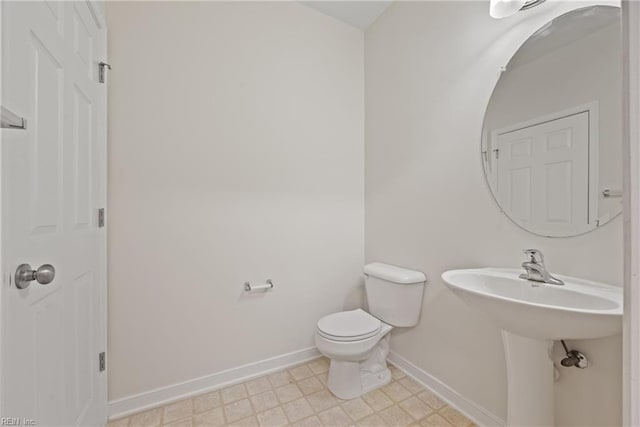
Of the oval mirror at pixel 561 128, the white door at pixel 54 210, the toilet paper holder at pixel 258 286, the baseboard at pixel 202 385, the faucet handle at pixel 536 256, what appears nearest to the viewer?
the white door at pixel 54 210

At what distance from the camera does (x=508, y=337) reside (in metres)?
1.09

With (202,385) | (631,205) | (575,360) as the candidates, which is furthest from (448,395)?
(631,205)

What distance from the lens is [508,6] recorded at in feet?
3.82

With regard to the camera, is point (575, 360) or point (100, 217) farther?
point (100, 217)

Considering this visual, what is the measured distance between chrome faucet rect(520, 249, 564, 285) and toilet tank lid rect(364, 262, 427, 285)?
1.98 feet

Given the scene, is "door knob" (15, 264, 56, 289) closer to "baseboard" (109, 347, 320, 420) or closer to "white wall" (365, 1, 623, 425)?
"baseboard" (109, 347, 320, 420)

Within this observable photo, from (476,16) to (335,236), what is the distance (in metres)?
1.54

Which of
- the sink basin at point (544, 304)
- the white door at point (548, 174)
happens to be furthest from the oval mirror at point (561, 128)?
the sink basin at point (544, 304)

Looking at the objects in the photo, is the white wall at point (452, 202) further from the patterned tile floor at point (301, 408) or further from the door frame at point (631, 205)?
the door frame at point (631, 205)

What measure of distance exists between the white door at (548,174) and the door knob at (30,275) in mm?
1734

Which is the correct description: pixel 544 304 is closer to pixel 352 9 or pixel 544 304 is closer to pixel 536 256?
pixel 536 256

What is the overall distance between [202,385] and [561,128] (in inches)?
88.3

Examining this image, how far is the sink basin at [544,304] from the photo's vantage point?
795 millimetres

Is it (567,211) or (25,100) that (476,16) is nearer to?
(567,211)
